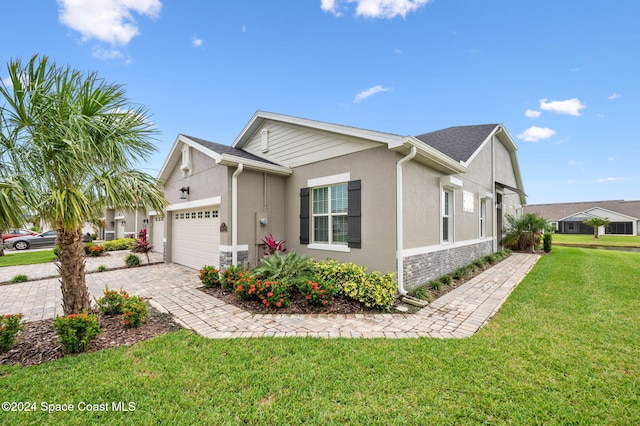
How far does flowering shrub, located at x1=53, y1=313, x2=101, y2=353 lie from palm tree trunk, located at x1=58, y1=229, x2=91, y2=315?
746 millimetres

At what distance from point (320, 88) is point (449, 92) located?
6152 mm

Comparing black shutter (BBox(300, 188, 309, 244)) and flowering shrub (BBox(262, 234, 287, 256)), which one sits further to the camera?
black shutter (BBox(300, 188, 309, 244))

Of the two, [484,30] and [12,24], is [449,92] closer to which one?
[484,30]

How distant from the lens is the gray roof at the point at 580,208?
3741cm

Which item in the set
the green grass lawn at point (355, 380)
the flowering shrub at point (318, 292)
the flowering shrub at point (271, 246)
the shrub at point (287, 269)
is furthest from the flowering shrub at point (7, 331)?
the flowering shrub at point (271, 246)

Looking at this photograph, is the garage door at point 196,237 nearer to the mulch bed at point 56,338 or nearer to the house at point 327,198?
the house at point 327,198

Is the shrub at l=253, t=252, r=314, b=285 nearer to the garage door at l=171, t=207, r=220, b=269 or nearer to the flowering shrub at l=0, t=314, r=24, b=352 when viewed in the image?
the garage door at l=171, t=207, r=220, b=269

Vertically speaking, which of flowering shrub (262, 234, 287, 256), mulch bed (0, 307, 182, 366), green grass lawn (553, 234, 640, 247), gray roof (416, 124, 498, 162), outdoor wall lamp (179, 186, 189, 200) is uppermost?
gray roof (416, 124, 498, 162)

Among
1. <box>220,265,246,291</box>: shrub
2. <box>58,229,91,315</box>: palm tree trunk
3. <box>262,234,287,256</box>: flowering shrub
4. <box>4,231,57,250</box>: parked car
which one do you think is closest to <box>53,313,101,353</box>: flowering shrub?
<box>58,229,91,315</box>: palm tree trunk

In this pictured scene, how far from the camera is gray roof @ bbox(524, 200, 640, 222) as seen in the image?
3741 cm

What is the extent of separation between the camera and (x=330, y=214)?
7430mm

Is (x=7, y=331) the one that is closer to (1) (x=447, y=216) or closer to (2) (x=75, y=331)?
(2) (x=75, y=331)

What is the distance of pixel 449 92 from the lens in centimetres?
1242

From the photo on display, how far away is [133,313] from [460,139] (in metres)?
13.4
